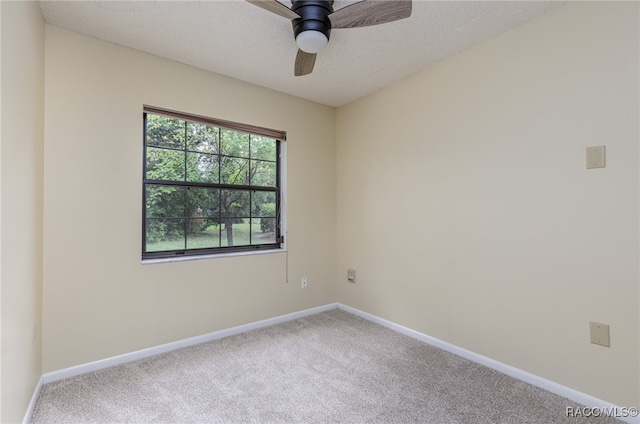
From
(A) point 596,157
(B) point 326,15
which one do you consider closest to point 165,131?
(B) point 326,15

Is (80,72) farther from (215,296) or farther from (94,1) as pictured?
(215,296)

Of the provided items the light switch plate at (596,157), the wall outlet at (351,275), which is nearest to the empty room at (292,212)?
the light switch plate at (596,157)

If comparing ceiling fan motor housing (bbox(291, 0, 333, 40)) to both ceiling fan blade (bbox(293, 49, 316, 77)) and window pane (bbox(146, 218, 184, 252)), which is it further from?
window pane (bbox(146, 218, 184, 252))

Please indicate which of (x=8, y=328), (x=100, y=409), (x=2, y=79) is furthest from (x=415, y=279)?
(x=2, y=79)

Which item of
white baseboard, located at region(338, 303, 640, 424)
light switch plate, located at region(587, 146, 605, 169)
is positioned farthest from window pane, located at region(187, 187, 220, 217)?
light switch plate, located at region(587, 146, 605, 169)

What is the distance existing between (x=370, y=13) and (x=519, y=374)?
96.9 inches

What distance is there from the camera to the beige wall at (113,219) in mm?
2125

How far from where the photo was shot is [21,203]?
1.58 m

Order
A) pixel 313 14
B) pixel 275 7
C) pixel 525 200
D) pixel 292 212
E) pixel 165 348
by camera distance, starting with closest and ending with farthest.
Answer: pixel 275 7, pixel 313 14, pixel 525 200, pixel 165 348, pixel 292 212

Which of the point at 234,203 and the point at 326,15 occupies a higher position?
the point at 326,15

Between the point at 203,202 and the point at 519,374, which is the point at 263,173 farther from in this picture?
the point at 519,374

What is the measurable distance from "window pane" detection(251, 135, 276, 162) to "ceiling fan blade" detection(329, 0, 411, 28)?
1.55 metres

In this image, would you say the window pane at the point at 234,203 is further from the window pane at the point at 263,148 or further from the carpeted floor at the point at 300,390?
the carpeted floor at the point at 300,390

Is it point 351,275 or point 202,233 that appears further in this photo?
point 351,275
